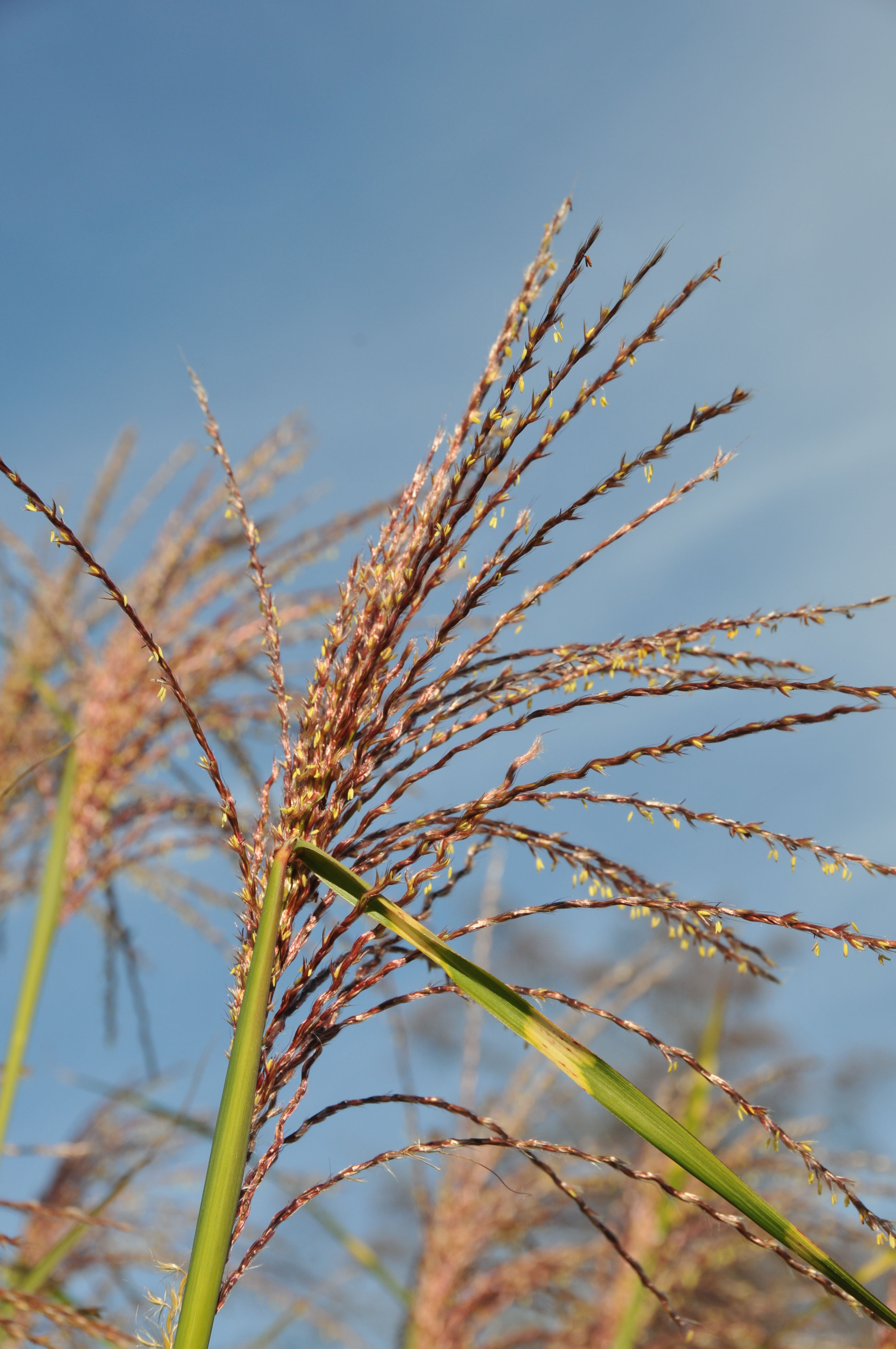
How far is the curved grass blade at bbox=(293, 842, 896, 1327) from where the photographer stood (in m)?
0.96

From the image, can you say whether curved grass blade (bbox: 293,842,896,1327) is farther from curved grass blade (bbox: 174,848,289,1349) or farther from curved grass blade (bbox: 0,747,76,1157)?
curved grass blade (bbox: 0,747,76,1157)

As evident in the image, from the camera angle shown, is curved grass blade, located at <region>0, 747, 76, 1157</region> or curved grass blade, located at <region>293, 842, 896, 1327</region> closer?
curved grass blade, located at <region>293, 842, 896, 1327</region>

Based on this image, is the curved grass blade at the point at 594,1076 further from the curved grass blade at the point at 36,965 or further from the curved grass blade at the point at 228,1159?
the curved grass blade at the point at 36,965

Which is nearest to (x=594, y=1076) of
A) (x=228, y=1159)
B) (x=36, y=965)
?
(x=228, y=1159)

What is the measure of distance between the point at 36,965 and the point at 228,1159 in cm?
80

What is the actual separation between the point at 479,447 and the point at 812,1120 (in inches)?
99.2

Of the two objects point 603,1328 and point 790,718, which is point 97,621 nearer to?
point 603,1328

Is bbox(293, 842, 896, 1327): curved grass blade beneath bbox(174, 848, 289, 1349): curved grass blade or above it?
above

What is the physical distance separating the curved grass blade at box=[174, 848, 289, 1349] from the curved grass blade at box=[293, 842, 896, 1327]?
0.11 metres

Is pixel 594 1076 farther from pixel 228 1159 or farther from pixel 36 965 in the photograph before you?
pixel 36 965

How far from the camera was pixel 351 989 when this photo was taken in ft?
3.67

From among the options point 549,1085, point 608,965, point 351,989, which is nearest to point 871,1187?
point 549,1085

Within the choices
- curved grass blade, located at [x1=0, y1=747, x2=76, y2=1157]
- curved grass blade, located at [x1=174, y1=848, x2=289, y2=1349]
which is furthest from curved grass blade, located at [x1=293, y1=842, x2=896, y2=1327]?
curved grass blade, located at [x1=0, y1=747, x2=76, y2=1157]

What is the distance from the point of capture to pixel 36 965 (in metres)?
1.61
